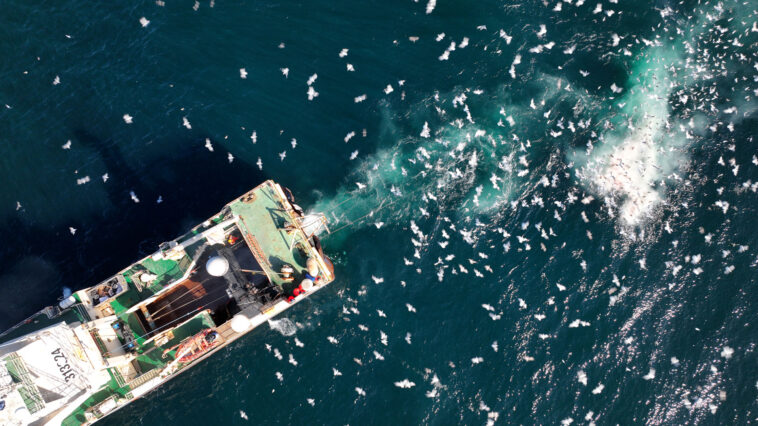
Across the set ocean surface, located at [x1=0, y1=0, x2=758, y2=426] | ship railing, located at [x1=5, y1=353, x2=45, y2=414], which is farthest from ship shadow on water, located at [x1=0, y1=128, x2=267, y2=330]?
ship railing, located at [x1=5, y1=353, x2=45, y2=414]

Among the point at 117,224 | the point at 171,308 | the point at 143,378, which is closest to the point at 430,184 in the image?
the point at 171,308

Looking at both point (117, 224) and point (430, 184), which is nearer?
point (117, 224)

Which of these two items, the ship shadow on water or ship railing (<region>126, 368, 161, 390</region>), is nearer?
ship railing (<region>126, 368, 161, 390</region>)

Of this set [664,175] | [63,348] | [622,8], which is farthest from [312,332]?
[622,8]

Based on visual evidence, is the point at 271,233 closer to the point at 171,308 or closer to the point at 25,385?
the point at 171,308

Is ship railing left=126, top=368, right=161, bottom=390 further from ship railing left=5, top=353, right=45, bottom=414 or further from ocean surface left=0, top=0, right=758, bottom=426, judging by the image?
ship railing left=5, top=353, right=45, bottom=414

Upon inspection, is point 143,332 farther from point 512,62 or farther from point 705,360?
point 705,360
